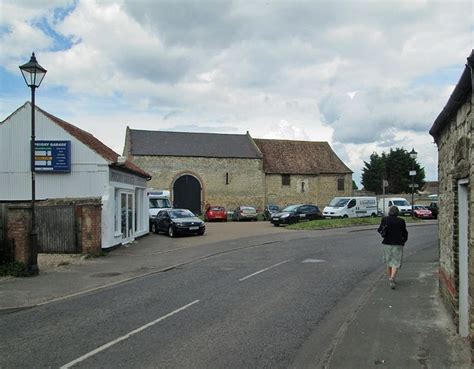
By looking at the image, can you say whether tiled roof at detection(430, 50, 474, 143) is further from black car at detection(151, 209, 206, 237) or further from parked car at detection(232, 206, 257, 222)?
parked car at detection(232, 206, 257, 222)

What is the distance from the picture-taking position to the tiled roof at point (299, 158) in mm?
58188

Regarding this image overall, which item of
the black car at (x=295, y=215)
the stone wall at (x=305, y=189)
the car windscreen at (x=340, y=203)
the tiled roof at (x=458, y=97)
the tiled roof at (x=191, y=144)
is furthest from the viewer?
the stone wall at (x=305, y=189)

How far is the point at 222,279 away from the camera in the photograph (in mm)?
11961

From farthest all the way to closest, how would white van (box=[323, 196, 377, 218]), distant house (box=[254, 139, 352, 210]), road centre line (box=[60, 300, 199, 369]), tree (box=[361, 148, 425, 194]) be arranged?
1. tree (box=[361, 148, 425, 194])
2. distant house (box=[254, 139, 352, 210])
3. white van (box=[323, 196, 377, 218])
4. road centre line (box=[60, 300, 199, 369])

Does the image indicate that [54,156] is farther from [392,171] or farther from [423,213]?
[392,171]

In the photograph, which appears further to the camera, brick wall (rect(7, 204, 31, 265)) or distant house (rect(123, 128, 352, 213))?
distant house (rect(123, 128, 352, 213))

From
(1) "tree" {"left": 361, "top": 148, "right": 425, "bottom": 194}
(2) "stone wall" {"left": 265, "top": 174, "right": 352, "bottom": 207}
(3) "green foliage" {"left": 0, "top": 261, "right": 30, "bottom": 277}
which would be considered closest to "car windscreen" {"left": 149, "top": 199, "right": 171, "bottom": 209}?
(3) "green foliage" {"left": 0, "top": 261, "right": 30, "bottom": 277}

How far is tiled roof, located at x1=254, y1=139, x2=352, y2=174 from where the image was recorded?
5819 centimetres

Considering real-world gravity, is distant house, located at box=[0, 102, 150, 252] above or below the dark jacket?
above

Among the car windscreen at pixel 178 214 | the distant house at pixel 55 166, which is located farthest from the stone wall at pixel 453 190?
the car windscreen at pixel 178 214

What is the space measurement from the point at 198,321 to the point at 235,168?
48.0 metres

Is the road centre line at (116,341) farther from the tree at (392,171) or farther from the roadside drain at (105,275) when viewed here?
the tree at (392,171)

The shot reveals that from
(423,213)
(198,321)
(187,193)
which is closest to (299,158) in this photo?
(187,193)

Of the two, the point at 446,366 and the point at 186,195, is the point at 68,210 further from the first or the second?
the point at 186,195
